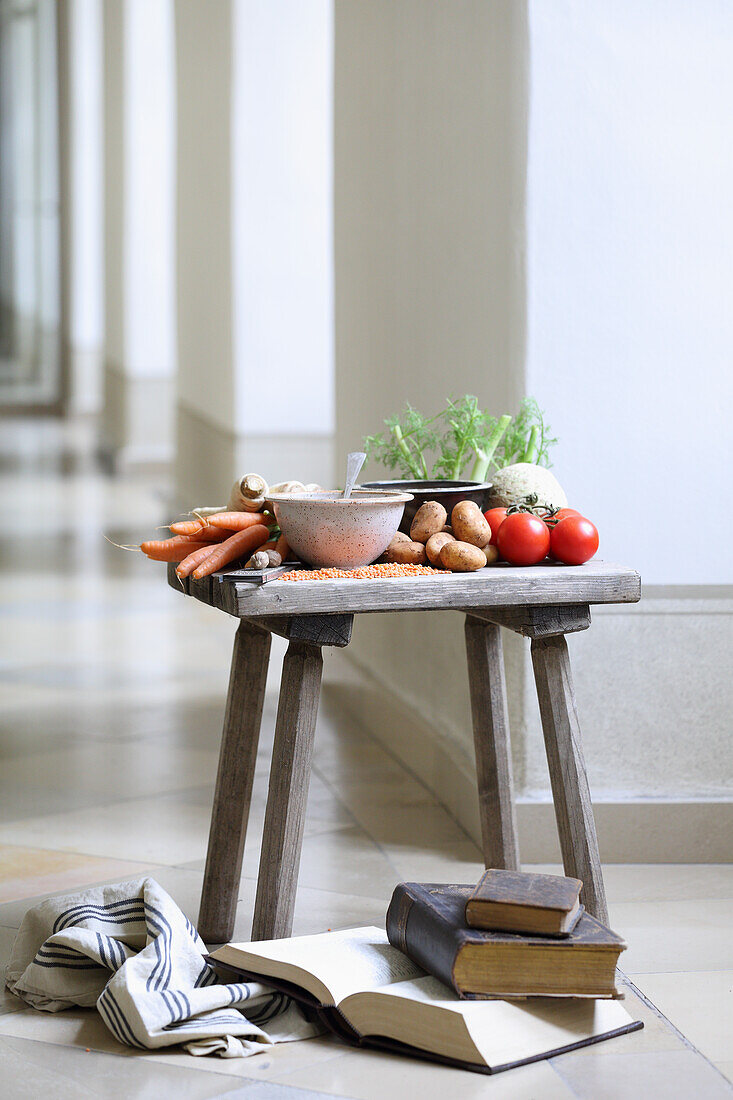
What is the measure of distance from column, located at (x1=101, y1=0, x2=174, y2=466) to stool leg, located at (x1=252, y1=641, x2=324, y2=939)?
8855mm

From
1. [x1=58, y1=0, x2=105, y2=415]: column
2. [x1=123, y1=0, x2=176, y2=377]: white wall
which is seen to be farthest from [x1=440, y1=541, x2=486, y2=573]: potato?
[x1=58, y1=0, x2=105, y2=415]: column

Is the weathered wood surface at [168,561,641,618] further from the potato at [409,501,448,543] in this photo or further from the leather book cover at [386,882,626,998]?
the leather book cover at [386,882,626,998]

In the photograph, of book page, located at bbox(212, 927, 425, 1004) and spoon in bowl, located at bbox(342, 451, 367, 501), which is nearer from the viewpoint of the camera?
book page, located at bbox(212, 927, 425, 1004)

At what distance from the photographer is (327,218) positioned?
24.8ft

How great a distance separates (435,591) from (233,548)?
399 mm

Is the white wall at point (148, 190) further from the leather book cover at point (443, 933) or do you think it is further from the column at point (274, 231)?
the leather book cover at point (443, 933)

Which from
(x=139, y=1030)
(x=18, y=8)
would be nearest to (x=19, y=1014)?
(x=139, y=1030)

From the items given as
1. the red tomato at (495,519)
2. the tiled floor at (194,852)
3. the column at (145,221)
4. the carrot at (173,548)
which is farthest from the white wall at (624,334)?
the column at (145,221)

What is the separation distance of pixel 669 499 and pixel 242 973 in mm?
1539

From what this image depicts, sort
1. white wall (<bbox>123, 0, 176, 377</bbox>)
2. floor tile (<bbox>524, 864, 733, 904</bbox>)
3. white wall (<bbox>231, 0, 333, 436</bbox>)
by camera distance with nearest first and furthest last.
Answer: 1. floor tile (<bbox>524, 864, 733, 904</bbox>)
2. white wall (<bbox>231, 0, 333, 436</bbox>)
3. white wall (<bbox>123, 0, 176, 377</bbox>)

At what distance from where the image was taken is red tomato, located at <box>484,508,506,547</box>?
9.14ft

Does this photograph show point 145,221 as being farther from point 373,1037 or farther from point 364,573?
point 373,1037

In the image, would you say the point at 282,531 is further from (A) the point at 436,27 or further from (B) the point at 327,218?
(B) the point at 327,218

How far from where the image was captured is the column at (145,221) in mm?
11211
